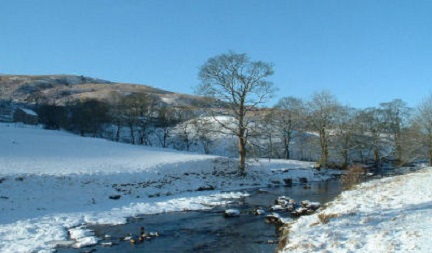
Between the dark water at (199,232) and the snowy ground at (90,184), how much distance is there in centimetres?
110

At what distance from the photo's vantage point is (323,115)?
53.4m

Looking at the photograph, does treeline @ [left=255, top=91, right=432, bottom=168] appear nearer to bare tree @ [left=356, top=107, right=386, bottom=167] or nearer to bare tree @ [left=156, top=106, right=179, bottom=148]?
bare tree @ [left=356, top=107, right=386, bottom=167]

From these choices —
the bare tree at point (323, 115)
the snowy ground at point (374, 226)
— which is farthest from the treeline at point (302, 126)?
the snowy ground at point (374, 226)

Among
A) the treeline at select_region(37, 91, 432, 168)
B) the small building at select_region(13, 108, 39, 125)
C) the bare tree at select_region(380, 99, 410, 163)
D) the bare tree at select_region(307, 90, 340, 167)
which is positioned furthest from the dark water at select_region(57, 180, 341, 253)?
the small building at select_region(13, 108, 39, 125)

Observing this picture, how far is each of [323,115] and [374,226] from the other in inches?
1704

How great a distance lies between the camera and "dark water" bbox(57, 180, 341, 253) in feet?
45.9

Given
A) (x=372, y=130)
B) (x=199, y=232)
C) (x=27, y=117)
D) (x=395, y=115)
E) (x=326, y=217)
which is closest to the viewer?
(x=326, y=217)

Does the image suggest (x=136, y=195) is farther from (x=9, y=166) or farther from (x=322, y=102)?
(x=322, y=102)

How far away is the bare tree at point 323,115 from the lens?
5284 cm

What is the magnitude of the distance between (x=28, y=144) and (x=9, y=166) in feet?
38.8

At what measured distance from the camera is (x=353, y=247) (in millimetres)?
9805

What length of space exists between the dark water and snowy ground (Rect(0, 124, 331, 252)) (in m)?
1.10

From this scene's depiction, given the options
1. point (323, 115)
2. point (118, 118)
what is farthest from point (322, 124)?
point (118, 118)

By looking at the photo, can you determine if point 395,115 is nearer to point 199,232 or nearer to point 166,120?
point 166,120
